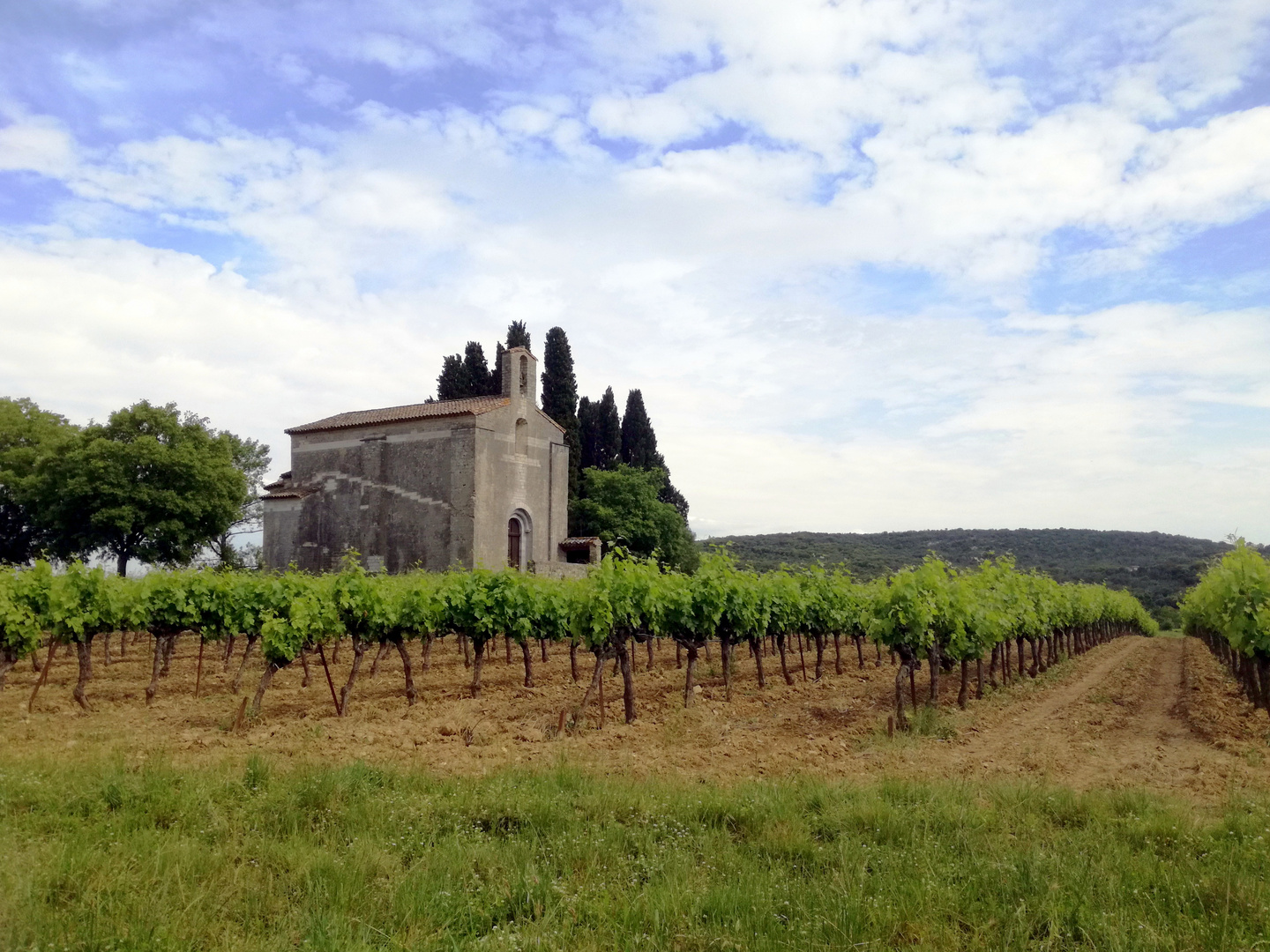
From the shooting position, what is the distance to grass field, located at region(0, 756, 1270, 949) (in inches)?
198

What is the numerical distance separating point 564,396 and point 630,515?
7202 mm

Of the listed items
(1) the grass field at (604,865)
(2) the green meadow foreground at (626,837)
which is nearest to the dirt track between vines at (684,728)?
(2) the green meadow foreground at (626,837)

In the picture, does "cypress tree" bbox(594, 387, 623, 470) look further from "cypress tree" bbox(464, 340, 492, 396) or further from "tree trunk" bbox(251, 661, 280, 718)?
"tree trunk" bbox(251, 661, 280, 718)

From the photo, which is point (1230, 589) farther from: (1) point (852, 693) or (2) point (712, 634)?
(2) point (712, 634)

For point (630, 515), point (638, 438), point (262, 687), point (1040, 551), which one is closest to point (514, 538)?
point (630, 515)

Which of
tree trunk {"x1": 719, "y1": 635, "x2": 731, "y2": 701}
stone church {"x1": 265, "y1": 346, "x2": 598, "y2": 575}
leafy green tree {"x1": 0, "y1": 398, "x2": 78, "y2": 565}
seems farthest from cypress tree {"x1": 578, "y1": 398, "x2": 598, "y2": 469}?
tree trunk {"x1": 719, "y1": 635, "x2": 731, "y2": 701}

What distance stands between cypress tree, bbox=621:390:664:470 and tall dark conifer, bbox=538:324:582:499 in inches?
324

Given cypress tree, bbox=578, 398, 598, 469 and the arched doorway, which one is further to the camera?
cypress tree, bbox=578, 398, 598, 469

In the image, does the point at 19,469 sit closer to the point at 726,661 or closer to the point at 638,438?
the point at 638,438

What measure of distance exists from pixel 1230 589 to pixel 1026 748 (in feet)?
16.2

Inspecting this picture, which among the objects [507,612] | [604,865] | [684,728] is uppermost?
[507,612]

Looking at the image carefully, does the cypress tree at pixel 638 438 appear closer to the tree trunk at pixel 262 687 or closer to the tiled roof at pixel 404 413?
the tiled roof at pixel 404 413

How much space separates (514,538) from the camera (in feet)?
120

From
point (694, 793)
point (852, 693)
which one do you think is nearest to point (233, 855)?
point (694, 793)
